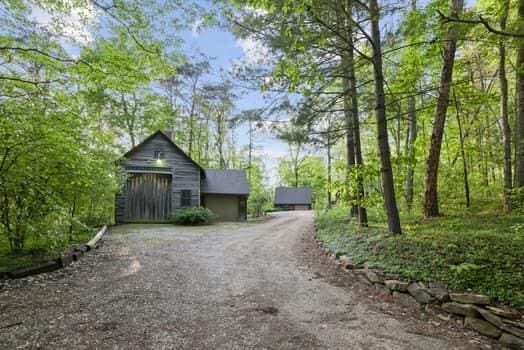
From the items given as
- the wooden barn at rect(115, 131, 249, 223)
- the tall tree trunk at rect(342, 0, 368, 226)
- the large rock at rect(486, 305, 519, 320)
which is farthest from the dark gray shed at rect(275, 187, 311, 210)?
the large rock at rect(486, 305, 519, 320)

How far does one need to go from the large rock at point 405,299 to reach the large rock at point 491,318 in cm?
77

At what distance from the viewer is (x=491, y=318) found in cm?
295

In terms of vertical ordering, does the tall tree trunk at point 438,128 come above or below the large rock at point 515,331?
above

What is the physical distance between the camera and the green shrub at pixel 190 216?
13531 mm

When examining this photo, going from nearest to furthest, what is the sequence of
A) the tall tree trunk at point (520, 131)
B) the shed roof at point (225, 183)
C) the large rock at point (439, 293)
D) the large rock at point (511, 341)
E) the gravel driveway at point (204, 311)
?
the large rock at point (511, 341) → the gravel driveway at point (204, 311) → the large rock at point (439, 293) → the tall tree trunk at point (520, 131) → the shed roof at point (225, 183)

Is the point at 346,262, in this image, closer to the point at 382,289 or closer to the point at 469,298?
the point at 382,289

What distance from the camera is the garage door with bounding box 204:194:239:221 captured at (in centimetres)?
1723

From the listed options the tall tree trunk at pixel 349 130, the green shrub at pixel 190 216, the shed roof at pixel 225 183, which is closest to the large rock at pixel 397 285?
the tall tree trunk at pixel 349 130

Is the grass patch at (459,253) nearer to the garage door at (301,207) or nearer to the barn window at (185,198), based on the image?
the barn window at (185,198)

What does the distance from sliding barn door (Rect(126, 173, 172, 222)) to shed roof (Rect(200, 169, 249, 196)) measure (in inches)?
106

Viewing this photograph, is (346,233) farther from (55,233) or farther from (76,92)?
(76,92)

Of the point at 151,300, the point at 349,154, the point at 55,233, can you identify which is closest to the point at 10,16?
the point at 55,233

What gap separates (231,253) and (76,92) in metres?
5.32

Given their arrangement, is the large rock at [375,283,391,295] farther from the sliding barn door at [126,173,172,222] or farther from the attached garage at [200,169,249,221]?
the attached garage at [200,169,249,221]
